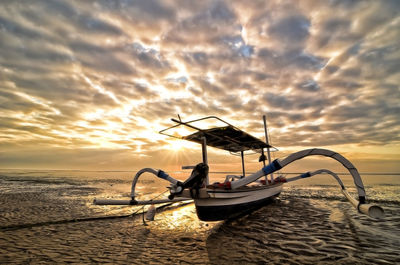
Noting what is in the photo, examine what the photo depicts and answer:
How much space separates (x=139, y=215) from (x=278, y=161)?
8865 millimetres

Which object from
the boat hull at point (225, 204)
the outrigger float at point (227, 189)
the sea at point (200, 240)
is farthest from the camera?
the boat hull at point (225, 204)

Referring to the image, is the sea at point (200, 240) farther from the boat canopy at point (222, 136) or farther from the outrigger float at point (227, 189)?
the boat canopy at point (222, 136)

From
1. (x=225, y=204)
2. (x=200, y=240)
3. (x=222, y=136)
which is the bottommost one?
(x=200, y=240)

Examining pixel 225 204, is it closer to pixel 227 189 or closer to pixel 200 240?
pixel 227 189

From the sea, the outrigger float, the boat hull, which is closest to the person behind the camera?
the sea

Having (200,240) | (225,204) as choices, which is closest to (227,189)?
(225,204)

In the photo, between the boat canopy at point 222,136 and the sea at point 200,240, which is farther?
the boat canopy at point 222,136

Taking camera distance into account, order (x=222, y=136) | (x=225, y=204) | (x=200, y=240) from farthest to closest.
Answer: (x=222, y=136), (x=225, y=204), (x=200, y=240)

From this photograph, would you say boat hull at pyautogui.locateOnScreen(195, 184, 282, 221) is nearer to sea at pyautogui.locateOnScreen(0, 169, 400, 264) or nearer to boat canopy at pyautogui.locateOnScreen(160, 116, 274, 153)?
sea at pyautogui.locateOnScreen(0, 169, 400, 264)

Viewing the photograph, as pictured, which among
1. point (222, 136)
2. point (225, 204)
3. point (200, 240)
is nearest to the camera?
point (200, 240)

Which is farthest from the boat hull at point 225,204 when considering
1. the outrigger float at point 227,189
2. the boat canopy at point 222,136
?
the boat canopy at point 222,136

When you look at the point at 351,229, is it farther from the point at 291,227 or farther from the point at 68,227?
the point at 68,227

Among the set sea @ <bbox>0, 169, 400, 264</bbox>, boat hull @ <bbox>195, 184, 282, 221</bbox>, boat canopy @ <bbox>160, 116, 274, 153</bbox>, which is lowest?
sea @ <bbox>0, 169, 400, 264</bbox>

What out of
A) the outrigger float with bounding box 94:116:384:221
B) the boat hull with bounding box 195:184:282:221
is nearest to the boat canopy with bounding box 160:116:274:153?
the outrigger float with bounding box 94:116:384:221
